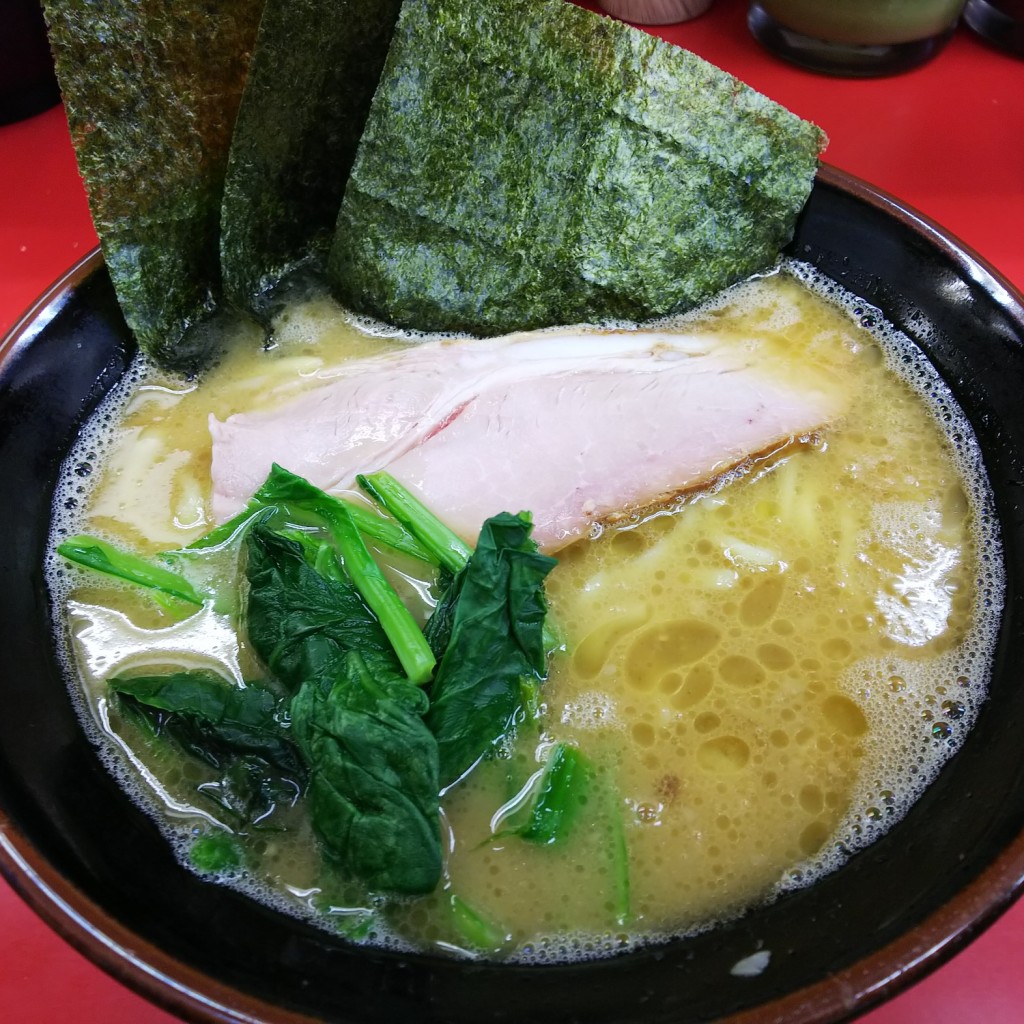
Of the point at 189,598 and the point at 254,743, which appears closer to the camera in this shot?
the point at 254,743

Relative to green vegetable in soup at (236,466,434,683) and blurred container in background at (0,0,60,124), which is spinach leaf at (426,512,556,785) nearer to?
green vegetable in soup at (236,466,434,683)

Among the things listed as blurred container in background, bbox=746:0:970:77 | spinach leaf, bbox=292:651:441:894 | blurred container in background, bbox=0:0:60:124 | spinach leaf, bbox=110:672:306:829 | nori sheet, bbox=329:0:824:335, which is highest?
blurred container in background, bbox=746:0:970:77

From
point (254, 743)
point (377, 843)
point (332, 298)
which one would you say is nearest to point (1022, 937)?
point (377, 843)

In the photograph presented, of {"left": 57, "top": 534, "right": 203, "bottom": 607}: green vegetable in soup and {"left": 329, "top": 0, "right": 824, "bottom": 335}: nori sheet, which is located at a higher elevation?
{"left": 329, "top": 0, "right": 824, "bottom": 335}: nori sheet

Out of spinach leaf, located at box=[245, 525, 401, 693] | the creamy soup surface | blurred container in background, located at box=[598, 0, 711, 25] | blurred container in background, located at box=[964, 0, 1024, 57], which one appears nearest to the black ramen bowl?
the creamy soup surface

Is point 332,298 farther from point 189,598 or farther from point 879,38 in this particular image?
point 879,38

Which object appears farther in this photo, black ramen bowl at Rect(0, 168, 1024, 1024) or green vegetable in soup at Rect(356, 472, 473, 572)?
green vegetable in soup at Rect(356, 472, 473, 572)

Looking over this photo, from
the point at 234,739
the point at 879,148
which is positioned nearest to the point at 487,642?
the point at 234,739
